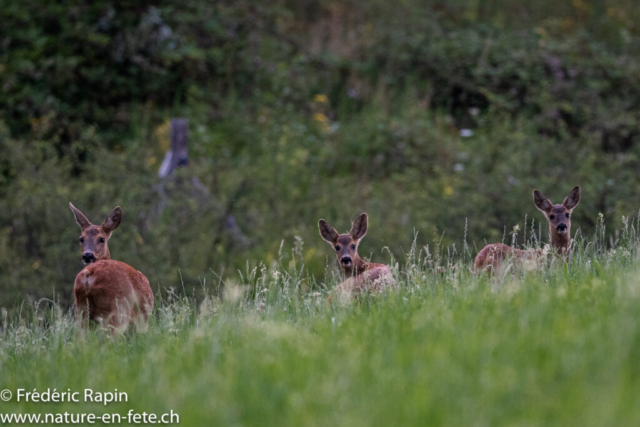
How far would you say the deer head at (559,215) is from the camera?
7457 mm

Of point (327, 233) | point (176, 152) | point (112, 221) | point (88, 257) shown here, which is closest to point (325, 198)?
point (176, 152)

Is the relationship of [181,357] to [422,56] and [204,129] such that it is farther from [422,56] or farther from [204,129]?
[422,56]

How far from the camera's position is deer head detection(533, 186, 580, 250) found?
24.5ft

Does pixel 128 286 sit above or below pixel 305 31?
below

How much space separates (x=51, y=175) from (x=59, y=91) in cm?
386

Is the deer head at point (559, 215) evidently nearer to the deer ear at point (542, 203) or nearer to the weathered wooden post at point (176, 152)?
the deer ear at point (542, 203)

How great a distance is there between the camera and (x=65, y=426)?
3771 millimetres

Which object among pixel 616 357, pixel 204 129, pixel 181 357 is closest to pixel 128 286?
pixel 181 357

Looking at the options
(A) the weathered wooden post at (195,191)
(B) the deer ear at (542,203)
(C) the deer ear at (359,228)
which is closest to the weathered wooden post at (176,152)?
(A) the weathered wooden post at (195,191)

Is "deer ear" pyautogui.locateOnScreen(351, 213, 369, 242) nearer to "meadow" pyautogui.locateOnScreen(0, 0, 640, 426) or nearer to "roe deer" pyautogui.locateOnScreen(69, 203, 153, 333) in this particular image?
"meadow" pyautogui.locateOnScreen(0, 0, 640, 426)

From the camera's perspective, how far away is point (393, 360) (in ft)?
12.6

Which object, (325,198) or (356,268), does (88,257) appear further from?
(325,198)

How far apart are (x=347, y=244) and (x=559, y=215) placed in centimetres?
183

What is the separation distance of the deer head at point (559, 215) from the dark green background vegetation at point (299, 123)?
2728mm
